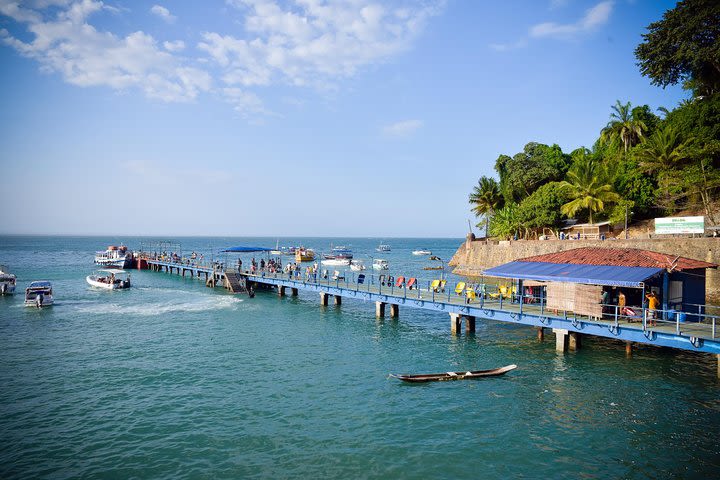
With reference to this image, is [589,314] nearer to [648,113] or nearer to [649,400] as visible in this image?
[649,400]

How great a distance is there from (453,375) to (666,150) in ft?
149

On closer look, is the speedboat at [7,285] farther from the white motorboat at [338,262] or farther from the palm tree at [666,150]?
the palm tree at [666,150]

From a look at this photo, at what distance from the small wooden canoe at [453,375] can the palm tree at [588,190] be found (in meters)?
42.8

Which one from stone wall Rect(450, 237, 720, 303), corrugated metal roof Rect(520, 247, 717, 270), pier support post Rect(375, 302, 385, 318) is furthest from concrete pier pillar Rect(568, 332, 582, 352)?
pier support post Rect(375, 302, 385, 318)

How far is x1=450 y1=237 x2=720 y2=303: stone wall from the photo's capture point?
40.7 metres

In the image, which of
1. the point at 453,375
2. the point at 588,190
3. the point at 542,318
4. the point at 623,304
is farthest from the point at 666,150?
the point at 453,375

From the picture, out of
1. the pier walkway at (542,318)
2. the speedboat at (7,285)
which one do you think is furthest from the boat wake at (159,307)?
the speedboat at (7,285)

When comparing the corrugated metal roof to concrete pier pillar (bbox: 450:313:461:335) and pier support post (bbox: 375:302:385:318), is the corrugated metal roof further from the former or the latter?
pier support post (bbox: 375:302:385:318)

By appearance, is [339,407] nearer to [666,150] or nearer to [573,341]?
[573,341]

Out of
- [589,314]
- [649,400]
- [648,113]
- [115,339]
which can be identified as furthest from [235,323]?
[648,113]

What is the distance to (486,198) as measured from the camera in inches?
3204

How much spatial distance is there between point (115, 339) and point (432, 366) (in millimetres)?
20552

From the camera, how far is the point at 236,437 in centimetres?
1526

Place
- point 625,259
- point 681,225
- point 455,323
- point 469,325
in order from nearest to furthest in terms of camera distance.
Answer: point 625,259 → point 455,323 → point 469,325 → point 681,225
